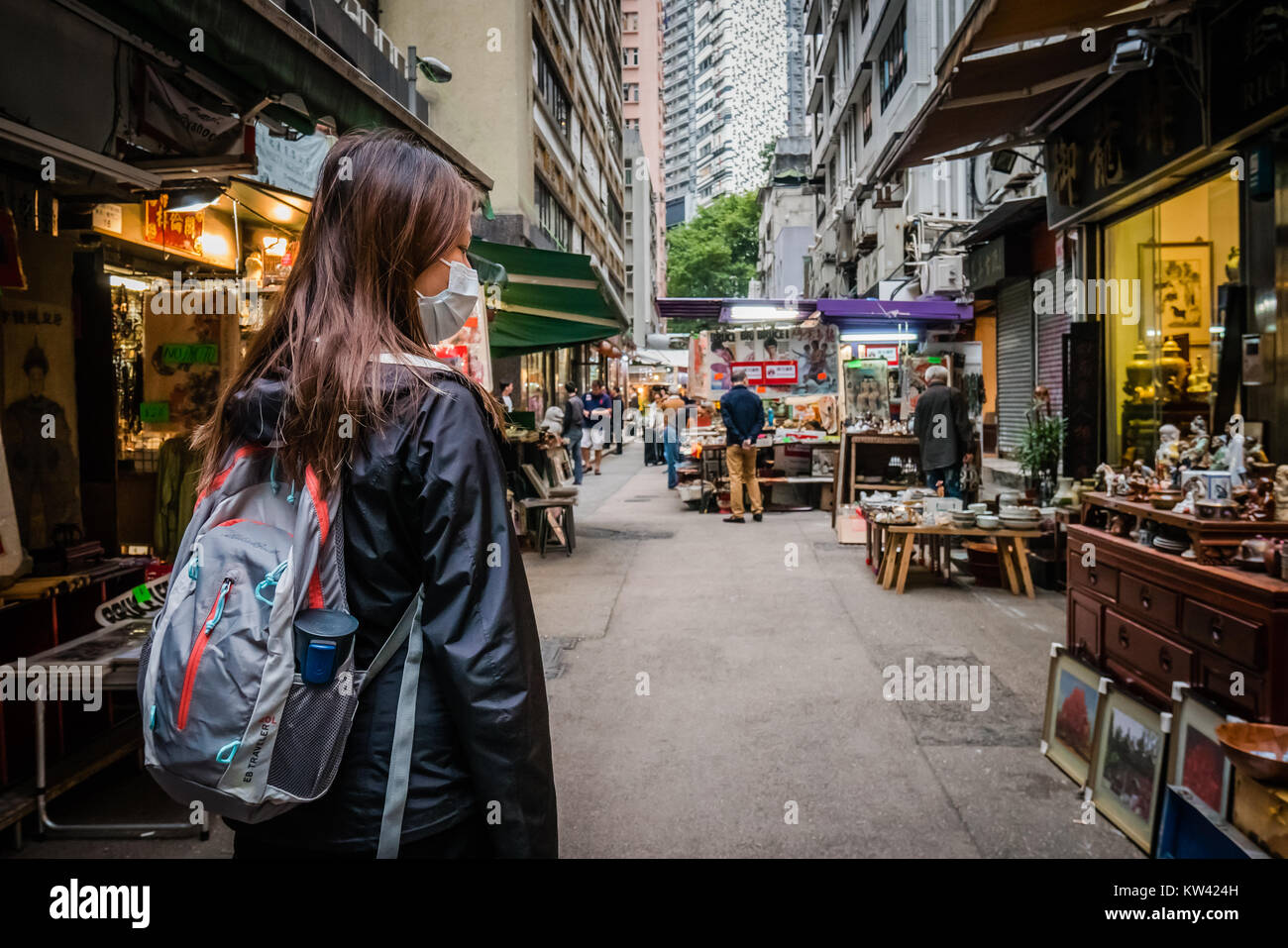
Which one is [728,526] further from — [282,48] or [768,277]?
[768,277]

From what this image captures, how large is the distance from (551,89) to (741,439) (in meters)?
18.8

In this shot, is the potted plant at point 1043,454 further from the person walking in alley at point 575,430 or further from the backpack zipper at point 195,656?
the person walking in alley at point 575,430

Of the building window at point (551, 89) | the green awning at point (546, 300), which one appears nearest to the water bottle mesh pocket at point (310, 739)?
the green awning at point (546, 300)

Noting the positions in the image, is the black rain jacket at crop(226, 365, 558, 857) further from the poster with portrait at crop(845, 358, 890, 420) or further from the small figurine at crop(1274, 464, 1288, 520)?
the poster with portrait at crop(845, 358, 890, 420)

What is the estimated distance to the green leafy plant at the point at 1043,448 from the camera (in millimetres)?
9391

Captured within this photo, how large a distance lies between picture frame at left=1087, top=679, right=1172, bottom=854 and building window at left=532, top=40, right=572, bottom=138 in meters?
23.1

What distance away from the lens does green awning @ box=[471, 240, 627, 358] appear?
912 centimetres

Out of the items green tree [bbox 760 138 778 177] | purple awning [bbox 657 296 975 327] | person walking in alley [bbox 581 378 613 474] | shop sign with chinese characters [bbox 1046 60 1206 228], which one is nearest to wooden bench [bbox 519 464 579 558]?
purple awning [bbox 657 296 975 327]

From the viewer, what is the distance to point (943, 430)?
10875 mm

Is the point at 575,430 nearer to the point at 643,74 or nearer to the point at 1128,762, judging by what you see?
the point at 1128,762

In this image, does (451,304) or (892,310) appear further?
(892,310)

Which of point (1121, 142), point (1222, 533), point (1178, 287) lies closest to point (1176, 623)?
point (1222, 533)

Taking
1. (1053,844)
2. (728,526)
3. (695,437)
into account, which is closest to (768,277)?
(695,437)
